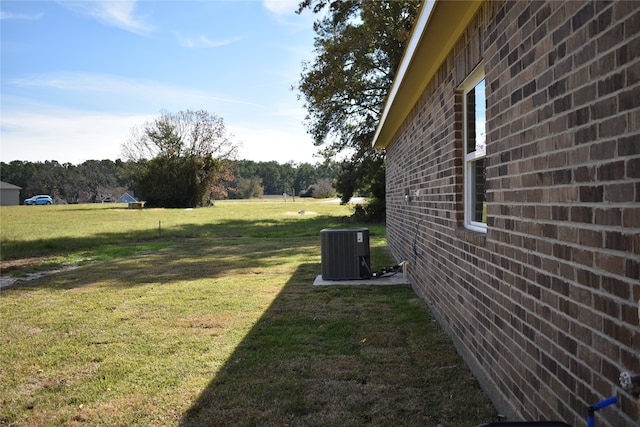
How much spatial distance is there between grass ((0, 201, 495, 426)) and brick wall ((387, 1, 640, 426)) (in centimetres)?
64

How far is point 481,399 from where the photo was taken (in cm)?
348

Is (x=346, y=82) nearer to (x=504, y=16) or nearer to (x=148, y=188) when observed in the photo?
(x=504, y=16)

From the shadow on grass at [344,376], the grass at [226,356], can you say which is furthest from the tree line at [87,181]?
the shadow on grass at [344,376]

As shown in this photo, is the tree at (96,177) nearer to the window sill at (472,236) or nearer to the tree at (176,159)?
the tree at (176,159)

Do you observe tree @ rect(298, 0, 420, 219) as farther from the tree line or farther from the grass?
the tree line

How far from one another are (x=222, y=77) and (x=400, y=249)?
49.5 feet

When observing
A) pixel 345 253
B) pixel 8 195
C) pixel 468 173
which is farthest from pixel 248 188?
pixel 468 173

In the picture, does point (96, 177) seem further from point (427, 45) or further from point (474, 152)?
point (474, 152)

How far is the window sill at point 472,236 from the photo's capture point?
3.63 metres

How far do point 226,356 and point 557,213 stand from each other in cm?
344

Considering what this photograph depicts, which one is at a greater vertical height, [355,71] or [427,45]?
[355,71]

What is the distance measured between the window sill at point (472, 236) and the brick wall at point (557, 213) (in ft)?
0.06

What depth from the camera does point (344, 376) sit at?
405 cm

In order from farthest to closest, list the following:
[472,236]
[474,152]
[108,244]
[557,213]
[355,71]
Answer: [355,71] < [108,244] < [474,152] < [472,236] < [557,213]
